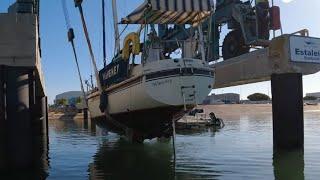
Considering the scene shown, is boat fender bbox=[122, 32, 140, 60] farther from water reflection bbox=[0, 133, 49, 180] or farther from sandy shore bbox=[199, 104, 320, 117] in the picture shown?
sandy shore bbox=[199, 104, 320, 117]

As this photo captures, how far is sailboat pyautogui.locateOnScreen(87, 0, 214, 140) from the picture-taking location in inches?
755

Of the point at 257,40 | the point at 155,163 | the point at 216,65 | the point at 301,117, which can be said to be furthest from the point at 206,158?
the point at 257,40

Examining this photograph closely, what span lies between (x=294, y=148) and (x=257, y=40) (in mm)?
13049

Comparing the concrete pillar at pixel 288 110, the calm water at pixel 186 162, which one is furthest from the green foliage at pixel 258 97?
the concrete pillar at pixel 288 110

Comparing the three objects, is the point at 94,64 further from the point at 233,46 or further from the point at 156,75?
the point at 233,46

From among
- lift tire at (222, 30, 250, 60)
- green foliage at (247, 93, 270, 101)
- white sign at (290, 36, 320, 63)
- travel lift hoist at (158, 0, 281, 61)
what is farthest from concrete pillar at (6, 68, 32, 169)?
green foliage at (247, 93, 270, 101)

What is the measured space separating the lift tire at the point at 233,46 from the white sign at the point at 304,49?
39.3ft

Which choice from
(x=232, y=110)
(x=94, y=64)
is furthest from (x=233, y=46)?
(x=232, y=110)

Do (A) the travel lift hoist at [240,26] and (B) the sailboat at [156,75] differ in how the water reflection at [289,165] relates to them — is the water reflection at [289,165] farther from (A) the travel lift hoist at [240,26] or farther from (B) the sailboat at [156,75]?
(A) the travel lift hoist at [240,26]

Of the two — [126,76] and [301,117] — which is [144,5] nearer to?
[126,76]

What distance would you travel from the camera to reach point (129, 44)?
2206cm

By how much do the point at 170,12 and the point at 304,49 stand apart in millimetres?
5590

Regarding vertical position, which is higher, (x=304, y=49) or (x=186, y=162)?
(x=304, y=49)

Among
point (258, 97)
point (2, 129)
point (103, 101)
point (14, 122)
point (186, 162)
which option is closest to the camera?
point (2, 129)
